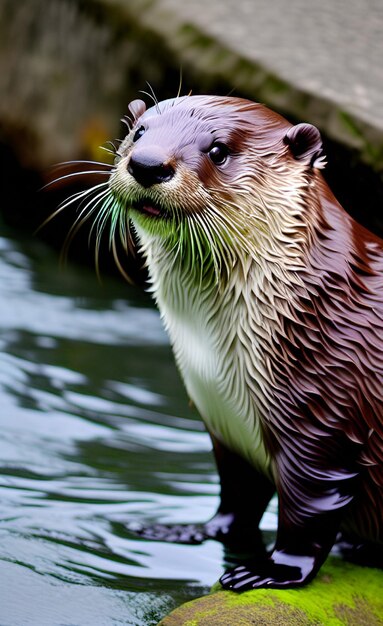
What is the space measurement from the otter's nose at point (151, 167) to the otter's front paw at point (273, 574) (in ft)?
3.31

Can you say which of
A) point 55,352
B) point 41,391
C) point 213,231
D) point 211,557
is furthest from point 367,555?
point 55,352

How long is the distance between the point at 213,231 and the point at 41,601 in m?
1.05

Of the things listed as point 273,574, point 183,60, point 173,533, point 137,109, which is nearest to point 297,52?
point 183,60

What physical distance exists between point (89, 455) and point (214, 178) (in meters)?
1.79

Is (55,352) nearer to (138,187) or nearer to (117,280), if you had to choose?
(117,280)

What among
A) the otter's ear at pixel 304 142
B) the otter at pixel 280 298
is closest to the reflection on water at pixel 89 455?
the otter at pixel 280 298

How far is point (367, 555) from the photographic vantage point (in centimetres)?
324

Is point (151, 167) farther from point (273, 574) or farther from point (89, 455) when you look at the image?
point (89, 455)

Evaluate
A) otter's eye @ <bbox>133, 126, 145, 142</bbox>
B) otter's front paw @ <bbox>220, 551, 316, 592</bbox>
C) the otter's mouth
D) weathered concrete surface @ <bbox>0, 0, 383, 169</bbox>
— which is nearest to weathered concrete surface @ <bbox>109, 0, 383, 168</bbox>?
weathered concrete surface @ <bbox>0, 0, 383, 169</bbox>

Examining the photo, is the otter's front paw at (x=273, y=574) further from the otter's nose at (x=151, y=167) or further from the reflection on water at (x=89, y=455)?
the otter's nose at (x=151, y=167)

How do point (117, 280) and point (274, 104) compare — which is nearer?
point (274, 104)

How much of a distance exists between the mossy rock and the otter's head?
2.71ft

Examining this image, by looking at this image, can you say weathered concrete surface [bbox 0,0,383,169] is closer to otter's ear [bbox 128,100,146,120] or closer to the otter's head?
otter's ear [bbox 128,100,146,120]

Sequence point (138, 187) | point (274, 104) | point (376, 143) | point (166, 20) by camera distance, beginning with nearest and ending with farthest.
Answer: point (138, 187)
point (376, 143)
point (274, 104)
point (166, 20)
